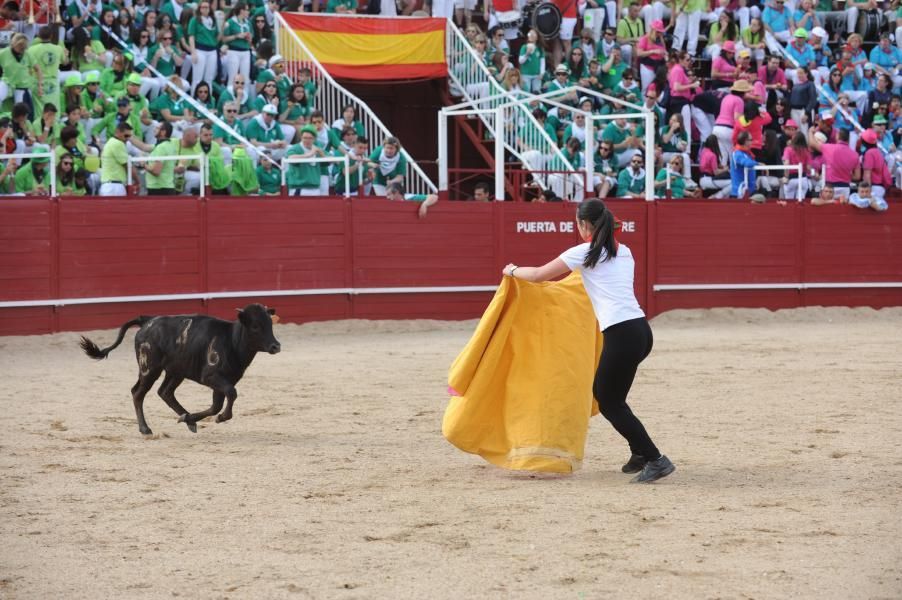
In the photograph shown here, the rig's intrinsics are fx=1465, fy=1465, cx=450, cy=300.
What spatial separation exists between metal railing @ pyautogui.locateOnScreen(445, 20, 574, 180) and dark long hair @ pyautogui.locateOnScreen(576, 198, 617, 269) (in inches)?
381

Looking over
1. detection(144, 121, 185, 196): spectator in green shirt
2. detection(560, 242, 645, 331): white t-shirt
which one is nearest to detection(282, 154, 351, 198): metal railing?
detection(144, 121, 185, 196): spectator in green shirt

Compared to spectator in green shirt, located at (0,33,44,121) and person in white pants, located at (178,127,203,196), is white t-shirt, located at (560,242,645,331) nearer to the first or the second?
person in white pants, located at (178,127,203,196)

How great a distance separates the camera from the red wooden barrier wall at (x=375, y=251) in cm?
1407

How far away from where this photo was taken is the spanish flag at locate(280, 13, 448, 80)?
19.2m

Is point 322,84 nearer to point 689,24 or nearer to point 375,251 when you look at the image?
point 375,251

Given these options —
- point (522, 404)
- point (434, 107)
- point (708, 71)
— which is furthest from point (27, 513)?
point (708, 71)

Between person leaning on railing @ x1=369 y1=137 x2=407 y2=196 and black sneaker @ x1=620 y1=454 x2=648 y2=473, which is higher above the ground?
person leaning on railing @ x1=369 y1=137 x2=407 y2=196

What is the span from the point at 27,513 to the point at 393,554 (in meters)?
1.85

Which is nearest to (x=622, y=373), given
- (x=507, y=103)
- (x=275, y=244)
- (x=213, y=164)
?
(x=275, y=244)

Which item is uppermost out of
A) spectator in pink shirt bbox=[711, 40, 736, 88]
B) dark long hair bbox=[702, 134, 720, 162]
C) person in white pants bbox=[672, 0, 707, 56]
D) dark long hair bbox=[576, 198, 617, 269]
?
person in white pants bbox=[672, 0, 707, 56]

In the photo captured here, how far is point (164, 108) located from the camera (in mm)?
15719

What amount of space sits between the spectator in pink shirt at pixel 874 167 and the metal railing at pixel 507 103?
407cm

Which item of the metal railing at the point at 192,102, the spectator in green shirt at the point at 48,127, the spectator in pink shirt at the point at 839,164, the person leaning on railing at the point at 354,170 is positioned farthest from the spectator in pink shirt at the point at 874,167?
the spectator in green shirt at the point at 48,127

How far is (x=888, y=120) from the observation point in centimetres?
2091
